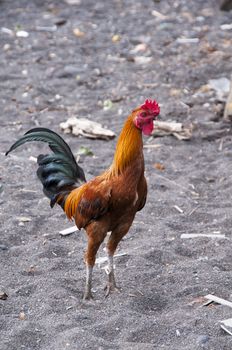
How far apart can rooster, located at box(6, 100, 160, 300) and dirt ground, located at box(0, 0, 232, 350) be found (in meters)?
0.45

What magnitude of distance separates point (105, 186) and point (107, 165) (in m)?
2.71

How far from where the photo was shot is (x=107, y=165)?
7.30 metres

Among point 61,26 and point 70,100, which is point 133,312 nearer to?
point 70,100

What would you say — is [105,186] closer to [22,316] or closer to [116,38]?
[22,316]

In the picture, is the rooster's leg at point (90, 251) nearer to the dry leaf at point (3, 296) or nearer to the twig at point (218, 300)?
the dry leaf at point (3, 296)

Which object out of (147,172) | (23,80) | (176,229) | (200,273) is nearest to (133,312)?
(200,273)

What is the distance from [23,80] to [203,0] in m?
4.97

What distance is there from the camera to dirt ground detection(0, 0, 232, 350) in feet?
14.9

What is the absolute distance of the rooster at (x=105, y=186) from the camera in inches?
179

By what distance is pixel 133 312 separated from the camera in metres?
4.67

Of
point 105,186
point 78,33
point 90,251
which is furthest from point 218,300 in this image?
point 78,33

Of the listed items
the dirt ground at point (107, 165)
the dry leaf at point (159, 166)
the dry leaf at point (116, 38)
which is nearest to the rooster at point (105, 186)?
the dirt ground at point (107, 165)

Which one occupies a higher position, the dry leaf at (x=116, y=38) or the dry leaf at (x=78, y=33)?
the dry leaf at (x=116, y=38)

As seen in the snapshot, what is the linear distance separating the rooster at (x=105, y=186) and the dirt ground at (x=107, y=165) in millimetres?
448
